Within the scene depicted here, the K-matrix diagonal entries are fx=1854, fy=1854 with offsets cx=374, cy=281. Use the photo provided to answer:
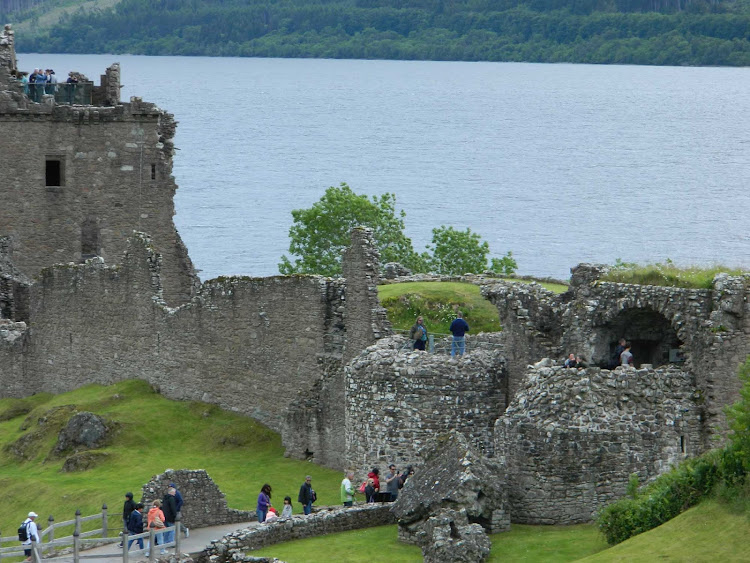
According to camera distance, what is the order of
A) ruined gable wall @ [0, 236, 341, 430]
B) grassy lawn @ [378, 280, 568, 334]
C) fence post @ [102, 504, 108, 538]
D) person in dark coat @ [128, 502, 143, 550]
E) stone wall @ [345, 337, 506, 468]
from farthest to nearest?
ruined gable wall @ [0, 236, 341, 430], grassy lawn @ [378, 280, 568, 334], stone wall @ [345, 337, 506, 468], fence post @ [102, 504, 108, 538], person in dark coat @ [128, 502, 143, 550]

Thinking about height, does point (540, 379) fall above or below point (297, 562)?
above

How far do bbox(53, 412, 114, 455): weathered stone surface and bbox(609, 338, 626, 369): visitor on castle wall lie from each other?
17.5 metres

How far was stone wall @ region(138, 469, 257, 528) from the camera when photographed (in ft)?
145

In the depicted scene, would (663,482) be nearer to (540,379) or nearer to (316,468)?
(540,379)

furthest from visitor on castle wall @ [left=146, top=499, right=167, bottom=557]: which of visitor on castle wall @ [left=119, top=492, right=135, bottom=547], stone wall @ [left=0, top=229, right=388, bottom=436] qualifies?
stone wall @ [left=0, top=229, right=388, bottom=436]

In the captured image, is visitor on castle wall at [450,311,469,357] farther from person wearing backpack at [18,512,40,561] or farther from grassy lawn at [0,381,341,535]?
person wearing backpack at [18,512,40,561]

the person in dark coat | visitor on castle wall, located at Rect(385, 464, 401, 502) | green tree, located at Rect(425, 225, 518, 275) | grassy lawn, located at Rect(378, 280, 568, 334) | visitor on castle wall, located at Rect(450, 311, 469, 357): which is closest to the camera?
the person in dark coat

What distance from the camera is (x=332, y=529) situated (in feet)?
137

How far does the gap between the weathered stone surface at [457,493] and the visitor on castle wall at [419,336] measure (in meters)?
6.09

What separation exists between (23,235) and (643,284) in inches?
1285

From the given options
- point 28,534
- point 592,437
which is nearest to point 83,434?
point 28,534

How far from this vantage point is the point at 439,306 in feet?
169

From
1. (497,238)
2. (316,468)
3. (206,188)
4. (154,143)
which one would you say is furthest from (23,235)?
(206,188)

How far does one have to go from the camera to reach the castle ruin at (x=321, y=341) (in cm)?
4075
